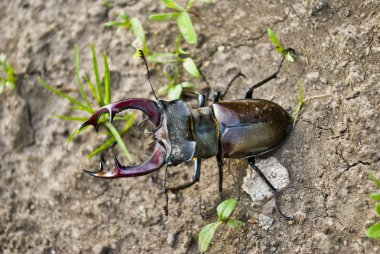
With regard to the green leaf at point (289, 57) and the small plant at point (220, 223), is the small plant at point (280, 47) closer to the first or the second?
the green leaf at point (289, 57)

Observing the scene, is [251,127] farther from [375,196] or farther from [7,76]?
[7,76]

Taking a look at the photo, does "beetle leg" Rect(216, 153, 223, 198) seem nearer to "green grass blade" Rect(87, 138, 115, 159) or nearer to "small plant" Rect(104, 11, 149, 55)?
"green grass blade" Rect(87, 138, 115, 159)

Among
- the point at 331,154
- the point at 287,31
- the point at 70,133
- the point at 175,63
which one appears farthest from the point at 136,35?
the point at 331,154

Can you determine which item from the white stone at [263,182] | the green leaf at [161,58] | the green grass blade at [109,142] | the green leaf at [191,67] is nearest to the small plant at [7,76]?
the green grass blade at [109,142]

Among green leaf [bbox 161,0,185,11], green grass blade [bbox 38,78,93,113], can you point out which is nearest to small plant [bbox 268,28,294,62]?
green leaf [bbox 161,0,185,11]

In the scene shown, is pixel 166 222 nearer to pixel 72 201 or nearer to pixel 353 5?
pixel 72 201
